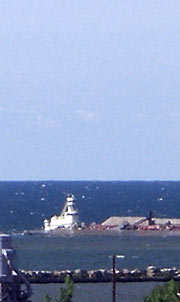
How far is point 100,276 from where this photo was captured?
61875mm

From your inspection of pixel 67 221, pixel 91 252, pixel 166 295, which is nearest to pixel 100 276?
pixel 91 252

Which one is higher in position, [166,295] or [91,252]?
[91,252]

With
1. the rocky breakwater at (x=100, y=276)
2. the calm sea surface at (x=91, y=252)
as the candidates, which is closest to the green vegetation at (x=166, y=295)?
the calm sea surface at (x=91, y=252)

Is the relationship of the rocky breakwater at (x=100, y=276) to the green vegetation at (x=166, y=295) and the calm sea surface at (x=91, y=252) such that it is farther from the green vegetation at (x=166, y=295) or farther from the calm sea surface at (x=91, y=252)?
the green vegetation at (x=166, y=295)

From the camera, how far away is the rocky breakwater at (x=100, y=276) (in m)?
61.0

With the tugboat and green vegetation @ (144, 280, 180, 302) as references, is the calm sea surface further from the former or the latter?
green vegetation @ (144, 280, 180, 302)

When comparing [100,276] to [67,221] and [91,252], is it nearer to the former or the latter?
[91,252]

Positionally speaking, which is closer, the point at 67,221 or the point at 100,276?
the point at 100,276

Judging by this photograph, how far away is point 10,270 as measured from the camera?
57.9 ft

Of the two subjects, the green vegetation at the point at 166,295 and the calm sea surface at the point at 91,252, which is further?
the calm sea surface at the point at 91,252

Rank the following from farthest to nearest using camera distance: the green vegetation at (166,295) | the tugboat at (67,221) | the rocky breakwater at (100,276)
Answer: the tugboat at (67,221) < the rocky breakwater at (100,276) < the green vegetation at (166,295)

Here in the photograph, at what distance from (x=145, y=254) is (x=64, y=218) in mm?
→ 38679

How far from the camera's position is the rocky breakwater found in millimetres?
60972

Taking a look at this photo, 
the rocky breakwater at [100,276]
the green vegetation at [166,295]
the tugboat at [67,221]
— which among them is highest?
the tugboat at [67,221]
